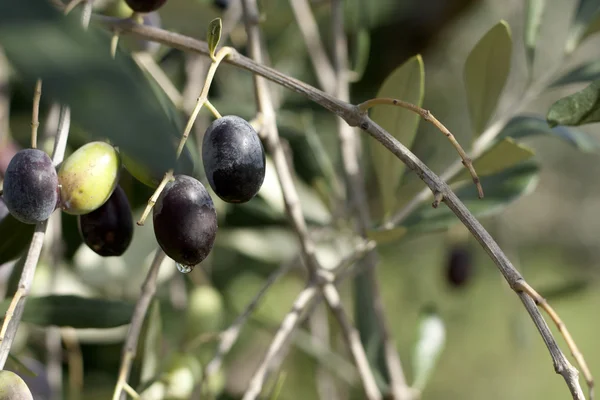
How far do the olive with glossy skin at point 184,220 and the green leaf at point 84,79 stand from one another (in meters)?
0.11

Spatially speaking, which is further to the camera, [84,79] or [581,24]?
[581,24]

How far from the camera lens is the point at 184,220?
474 millimetres

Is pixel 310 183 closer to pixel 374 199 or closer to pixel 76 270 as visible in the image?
pixel 76 270

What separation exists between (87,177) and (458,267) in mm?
1105

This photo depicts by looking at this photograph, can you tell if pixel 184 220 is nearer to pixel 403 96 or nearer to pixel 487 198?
pixel 403 96

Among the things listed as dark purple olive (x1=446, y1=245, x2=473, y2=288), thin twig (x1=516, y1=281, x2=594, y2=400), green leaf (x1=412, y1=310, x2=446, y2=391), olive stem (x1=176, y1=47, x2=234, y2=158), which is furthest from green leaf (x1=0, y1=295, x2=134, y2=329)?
dark purple olive (x1=446, y1=245, x2=473, y2=288)

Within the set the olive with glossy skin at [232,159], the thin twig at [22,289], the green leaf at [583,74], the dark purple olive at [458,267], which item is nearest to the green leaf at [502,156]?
the green leaf at [583,74]

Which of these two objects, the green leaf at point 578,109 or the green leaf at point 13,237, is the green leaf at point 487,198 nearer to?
the green leaf at point 578,109

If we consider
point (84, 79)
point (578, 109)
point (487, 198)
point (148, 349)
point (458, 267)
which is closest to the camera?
point (84, 79)

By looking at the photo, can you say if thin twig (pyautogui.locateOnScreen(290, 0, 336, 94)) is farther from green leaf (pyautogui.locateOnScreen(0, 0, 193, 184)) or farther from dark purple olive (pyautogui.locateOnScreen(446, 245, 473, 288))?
green leaf (pyautogui.locateOnScreen(0, 0, 193, 184))

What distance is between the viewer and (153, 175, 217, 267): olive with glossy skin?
18.7 inches

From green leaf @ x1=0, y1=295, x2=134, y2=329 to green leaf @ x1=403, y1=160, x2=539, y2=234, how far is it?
0.33 m

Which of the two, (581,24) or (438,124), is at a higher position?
(581,24)

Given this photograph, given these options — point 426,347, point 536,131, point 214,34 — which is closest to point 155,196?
point 214,34
